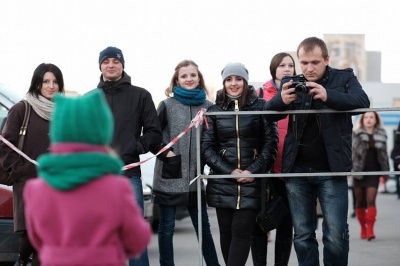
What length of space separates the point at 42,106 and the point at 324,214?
2.65 meters

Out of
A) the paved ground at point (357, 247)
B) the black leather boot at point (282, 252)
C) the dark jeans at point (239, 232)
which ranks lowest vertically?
the paved ground at point (357, 247)

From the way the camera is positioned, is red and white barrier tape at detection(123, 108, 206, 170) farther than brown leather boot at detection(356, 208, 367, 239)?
No

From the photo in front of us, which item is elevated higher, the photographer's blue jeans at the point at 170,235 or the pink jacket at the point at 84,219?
the pink jacket at the point at 84,219

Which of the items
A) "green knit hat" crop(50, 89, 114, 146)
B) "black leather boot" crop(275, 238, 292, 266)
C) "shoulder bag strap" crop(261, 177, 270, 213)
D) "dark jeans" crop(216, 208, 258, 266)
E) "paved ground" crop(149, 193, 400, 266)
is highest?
"green knit hat" crop(50, 89, 114, 146)

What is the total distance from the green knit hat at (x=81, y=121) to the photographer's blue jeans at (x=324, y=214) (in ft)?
11.7

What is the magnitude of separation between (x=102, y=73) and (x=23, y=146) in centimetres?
96

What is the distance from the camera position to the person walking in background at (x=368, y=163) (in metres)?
13.8

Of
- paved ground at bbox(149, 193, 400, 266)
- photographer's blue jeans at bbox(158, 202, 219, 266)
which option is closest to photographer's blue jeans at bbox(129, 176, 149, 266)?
photographer's blue jeans at bbox(158, 202, 219, 266)

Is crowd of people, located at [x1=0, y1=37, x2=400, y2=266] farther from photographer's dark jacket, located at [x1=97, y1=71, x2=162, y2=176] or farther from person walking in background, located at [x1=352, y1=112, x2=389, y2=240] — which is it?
person walking in background, located at [x1=352, y1=112, x2=389, y2=240]

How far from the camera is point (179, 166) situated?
8203 millimetres

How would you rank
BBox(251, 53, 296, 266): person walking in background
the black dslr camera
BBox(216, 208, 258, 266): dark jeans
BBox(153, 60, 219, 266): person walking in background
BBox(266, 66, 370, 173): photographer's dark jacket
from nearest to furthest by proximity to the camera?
the black dslr camera, BBox(266, 66, 370, 173): photographer's dark jacket, BBox(216, 208, 258, 266): dark jeans, BBox(251, 53, 296, 266): person walking in background, BBox(153, 60, 219, 266): person walking in background

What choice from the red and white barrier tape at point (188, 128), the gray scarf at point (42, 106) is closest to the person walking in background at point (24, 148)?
the gray scarf at point (42, 106)

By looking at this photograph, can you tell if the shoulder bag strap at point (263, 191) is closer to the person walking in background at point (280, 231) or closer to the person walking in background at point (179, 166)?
the person walking in background at point (280, 231)

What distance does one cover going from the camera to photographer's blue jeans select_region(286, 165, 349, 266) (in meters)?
7.13
